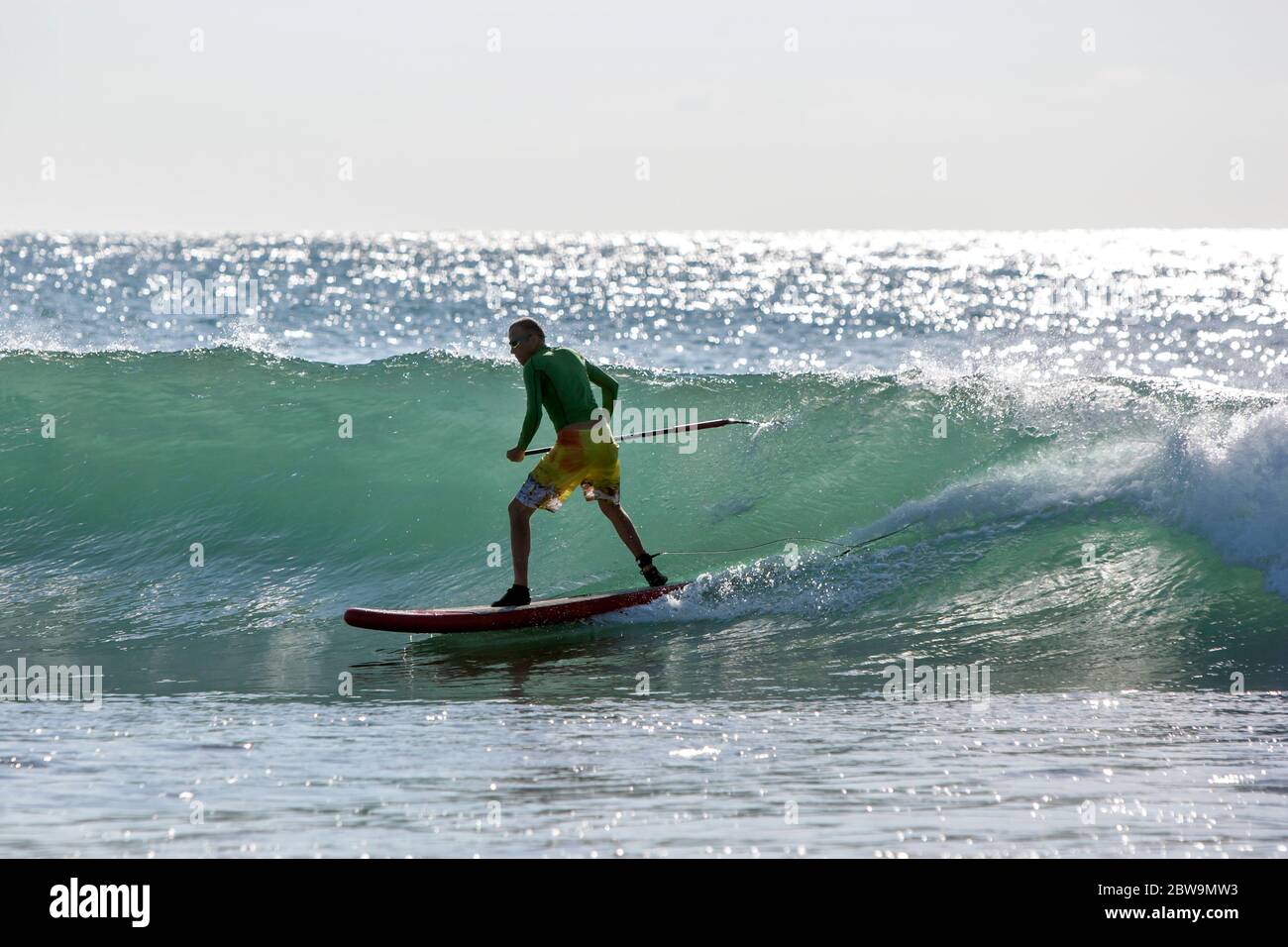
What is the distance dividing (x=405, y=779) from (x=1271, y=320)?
3710 cm

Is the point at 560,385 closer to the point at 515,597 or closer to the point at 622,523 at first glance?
the point at 622,523

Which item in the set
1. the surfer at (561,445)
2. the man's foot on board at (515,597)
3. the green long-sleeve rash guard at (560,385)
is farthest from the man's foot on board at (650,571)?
the green long-sleeve rash guard at (560,385)

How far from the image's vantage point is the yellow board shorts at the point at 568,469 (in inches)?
332

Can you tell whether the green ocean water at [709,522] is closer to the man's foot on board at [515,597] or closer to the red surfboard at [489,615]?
the red surfboard at [489,615]

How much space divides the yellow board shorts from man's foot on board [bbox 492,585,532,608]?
485 millimetres

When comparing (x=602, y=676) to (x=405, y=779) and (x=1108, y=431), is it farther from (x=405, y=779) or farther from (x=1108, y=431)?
(x=1108, y=431)

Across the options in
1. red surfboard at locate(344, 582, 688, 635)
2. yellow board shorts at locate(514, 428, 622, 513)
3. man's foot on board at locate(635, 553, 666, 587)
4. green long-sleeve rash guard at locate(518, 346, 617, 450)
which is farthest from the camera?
man's foot on board at locate(635, 553, 666, 587)

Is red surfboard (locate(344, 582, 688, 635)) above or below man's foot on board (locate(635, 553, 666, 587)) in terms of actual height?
below

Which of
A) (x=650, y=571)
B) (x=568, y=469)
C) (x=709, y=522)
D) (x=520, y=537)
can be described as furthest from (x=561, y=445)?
(x=709, y=522)

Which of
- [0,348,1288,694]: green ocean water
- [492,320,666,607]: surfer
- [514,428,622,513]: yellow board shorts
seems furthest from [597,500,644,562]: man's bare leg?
[0,348,1288,694]: green ocean water

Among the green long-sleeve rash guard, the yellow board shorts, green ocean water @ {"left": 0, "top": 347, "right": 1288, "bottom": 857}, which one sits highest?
the green long-sleeve rash guard

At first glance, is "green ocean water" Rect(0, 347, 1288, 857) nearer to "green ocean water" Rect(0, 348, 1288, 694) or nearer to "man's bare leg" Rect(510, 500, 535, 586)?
"green ocean water" Rect(0, 348, 1288, 694)

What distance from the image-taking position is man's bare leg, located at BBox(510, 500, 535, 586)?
27.7ft
